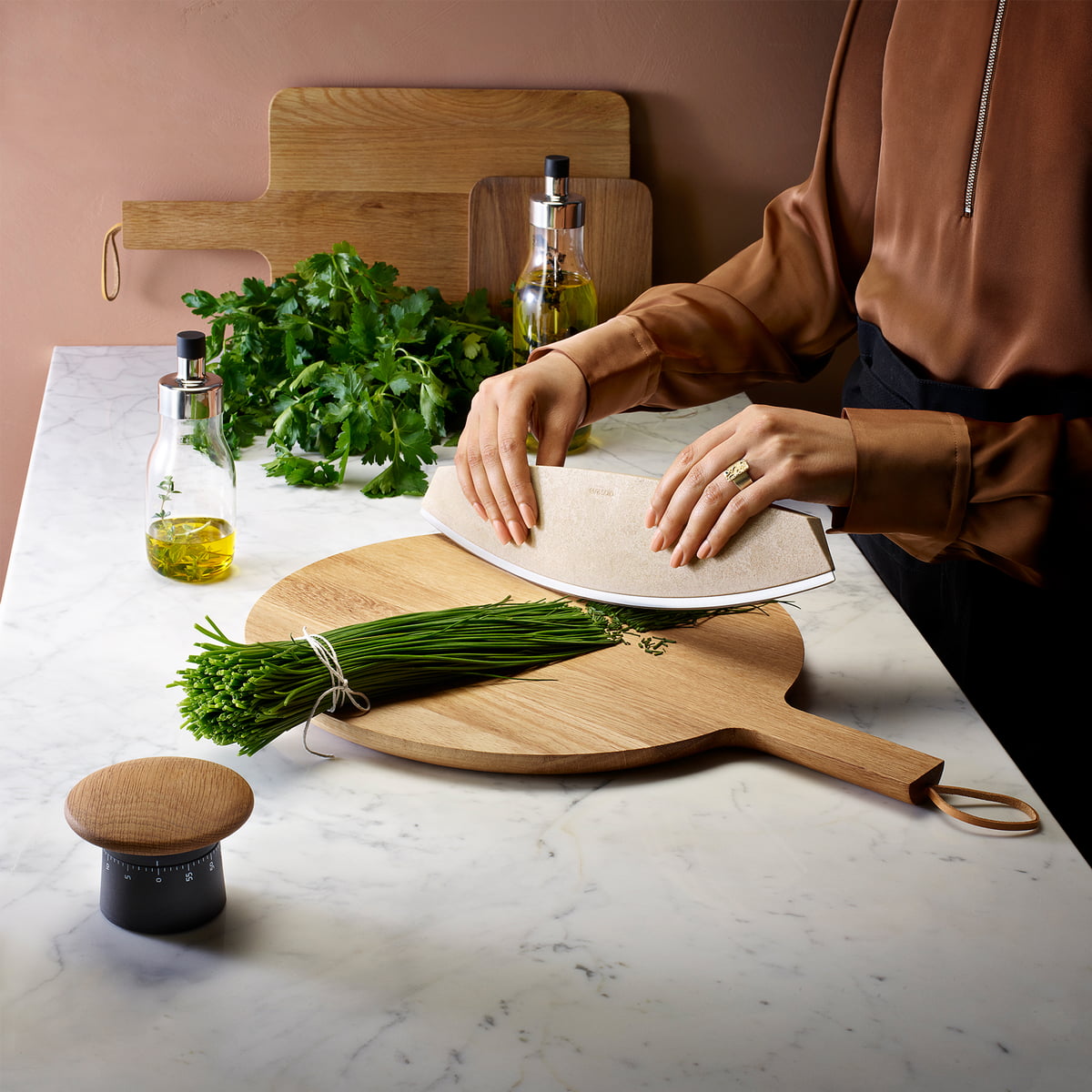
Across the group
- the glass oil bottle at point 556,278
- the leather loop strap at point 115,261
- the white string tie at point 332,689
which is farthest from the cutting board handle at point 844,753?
Result: the leather loop strap at point 115,261

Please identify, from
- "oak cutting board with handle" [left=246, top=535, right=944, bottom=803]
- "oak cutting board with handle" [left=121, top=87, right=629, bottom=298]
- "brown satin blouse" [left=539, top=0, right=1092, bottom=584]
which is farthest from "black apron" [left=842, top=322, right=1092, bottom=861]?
"oak cutting board with handle" [left=121, top=87, right=629, bottom=298]

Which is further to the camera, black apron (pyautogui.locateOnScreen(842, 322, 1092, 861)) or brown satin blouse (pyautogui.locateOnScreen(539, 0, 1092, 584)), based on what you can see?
black apron (pyautogui.locateOnScreen(842, 322, 1092, 861))

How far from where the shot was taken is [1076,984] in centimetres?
73

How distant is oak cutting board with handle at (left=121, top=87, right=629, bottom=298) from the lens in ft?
6.01

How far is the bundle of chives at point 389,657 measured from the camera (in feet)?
2.93

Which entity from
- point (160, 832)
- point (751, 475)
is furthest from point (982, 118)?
point (160, 832)

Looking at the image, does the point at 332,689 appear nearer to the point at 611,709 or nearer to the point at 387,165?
the point at 611,709

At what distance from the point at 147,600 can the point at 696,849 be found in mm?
612

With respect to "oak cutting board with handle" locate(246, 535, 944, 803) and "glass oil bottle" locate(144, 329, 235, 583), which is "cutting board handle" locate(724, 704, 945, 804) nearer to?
"oak cutting board with handle" locate(246, 535, 944, 803)

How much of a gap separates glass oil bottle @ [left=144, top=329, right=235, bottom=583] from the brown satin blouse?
41cm

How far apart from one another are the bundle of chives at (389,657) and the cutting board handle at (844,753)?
148 mm

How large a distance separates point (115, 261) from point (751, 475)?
1.28 m

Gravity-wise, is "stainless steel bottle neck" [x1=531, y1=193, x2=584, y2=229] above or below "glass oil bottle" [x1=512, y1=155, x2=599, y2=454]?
above

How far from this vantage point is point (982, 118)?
1.23 meters
